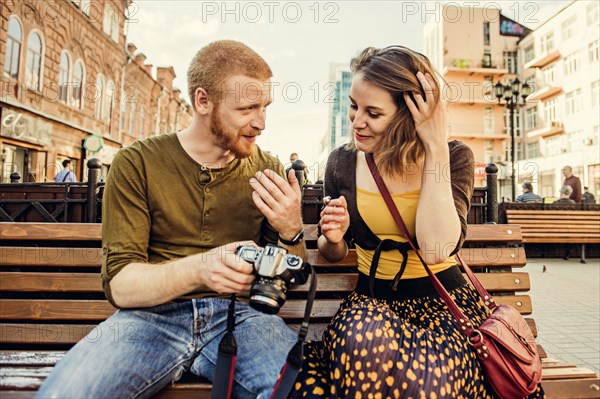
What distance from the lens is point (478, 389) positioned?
155 cm

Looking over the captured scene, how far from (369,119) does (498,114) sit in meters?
43.4

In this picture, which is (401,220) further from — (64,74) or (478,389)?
(64,74)

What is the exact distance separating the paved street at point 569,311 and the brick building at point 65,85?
12.5 meters

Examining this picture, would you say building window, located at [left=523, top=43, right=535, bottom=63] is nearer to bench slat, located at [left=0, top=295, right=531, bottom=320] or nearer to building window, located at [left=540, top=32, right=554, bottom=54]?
building window, located at [left=540, top=32, right=554, bottom=54]

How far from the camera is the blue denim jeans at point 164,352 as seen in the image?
1.43 m

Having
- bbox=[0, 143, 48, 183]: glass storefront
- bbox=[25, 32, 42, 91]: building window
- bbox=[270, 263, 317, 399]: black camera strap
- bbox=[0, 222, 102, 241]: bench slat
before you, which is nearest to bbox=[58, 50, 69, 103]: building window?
bbox=[25, 32, 42, 91]: building window

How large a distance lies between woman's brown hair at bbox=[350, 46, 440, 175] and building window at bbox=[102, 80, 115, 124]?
2199cm

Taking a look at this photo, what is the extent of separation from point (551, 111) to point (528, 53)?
28.1ft

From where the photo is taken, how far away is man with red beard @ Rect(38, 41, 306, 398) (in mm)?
1512

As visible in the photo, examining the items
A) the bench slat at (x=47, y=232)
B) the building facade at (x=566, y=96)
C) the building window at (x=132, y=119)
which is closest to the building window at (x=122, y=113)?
the building window at (x=132, y=119)

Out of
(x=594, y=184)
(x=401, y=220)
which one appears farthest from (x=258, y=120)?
(x=594, y=184)

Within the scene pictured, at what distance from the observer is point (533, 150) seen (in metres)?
40.9

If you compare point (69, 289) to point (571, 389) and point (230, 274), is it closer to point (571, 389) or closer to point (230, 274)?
point (230, 274)

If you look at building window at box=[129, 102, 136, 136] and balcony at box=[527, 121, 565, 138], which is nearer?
building window at box=[129, 102, 136, 136]
